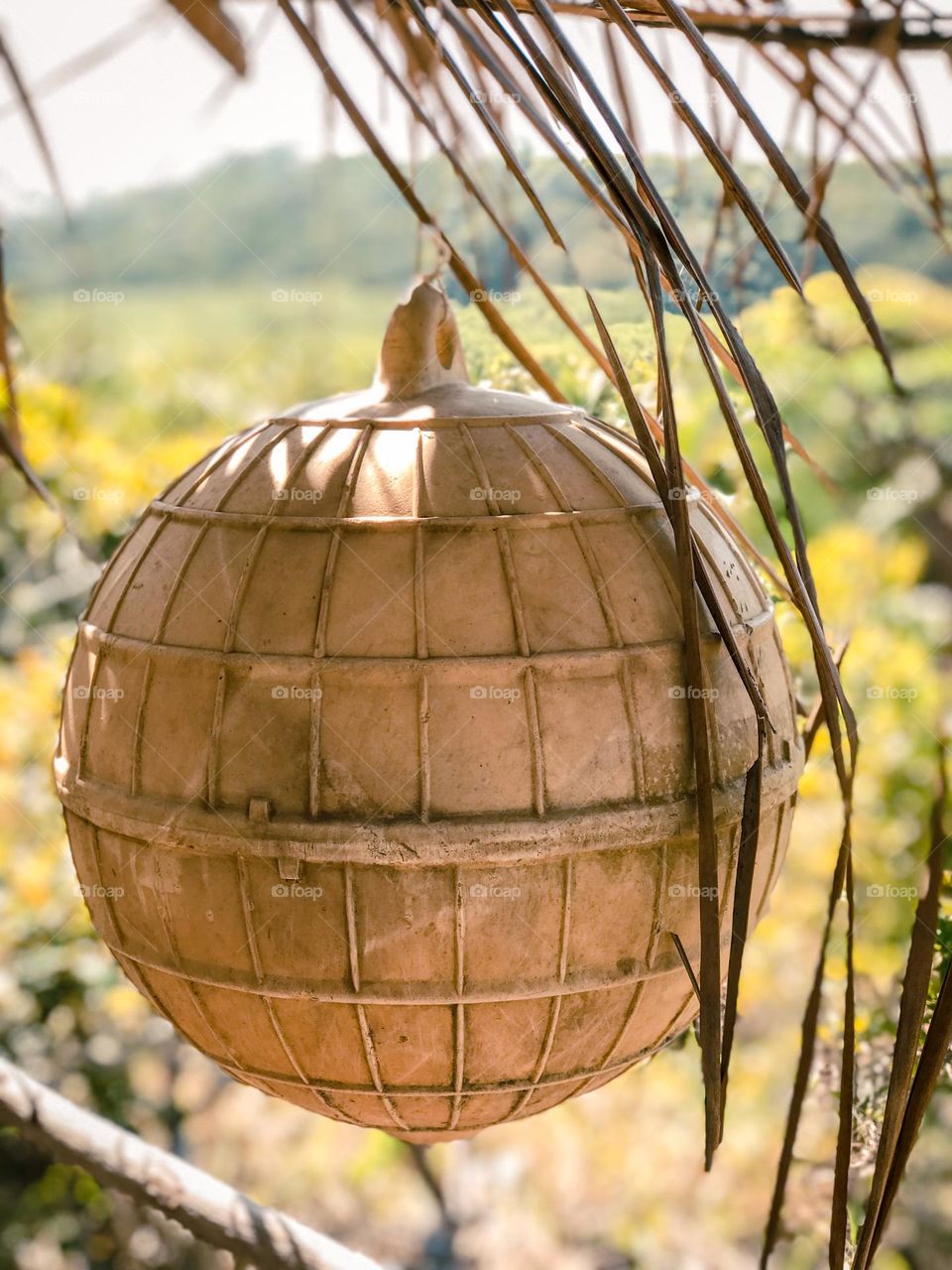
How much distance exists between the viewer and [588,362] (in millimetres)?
3338

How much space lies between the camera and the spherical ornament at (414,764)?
1.70 m

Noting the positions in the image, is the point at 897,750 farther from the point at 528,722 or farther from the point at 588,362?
the point at 528,722

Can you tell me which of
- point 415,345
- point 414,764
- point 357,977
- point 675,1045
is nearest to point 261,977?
point 357,977

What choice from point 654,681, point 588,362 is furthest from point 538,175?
point 654,681

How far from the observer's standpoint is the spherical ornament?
170 centimetres
